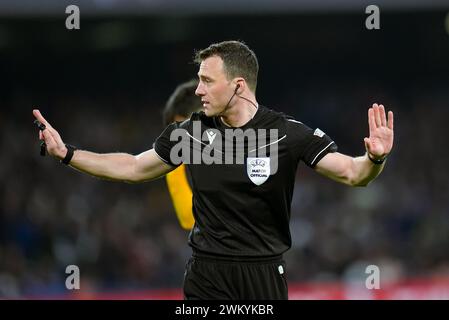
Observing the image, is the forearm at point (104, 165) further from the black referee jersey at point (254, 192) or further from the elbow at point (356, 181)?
the elbow at point (356, 181)

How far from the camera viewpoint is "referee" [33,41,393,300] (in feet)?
16.8

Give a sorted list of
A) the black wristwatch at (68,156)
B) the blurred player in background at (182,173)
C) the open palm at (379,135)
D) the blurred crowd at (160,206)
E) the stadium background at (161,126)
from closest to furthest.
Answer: the open palm at (379,135) < the black wristwatch at (68,156) < the blurred player in background at (182,173) < the blurred crowd at (160,206) < the stadium background at (161,126)

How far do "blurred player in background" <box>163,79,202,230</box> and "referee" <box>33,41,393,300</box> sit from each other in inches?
52.0

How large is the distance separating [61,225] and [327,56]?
24.8 feet

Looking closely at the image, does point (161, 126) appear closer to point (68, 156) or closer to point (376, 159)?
point (68, 156)

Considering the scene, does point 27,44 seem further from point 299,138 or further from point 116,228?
point 299,138

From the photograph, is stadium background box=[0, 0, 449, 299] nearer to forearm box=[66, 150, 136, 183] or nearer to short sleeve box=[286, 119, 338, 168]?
forearm box=[66, 150, 136, 183]

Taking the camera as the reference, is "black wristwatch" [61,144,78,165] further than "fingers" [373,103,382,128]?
Yes

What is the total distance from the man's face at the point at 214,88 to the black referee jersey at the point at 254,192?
0.21 m

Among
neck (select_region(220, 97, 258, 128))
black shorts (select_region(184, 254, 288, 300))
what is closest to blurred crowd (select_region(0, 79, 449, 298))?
black shorts (select_region(184, 254, 288, 300))

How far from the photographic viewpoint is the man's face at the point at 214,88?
523cm

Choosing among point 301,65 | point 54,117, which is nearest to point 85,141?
point 54,117

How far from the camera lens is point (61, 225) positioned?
1401cm

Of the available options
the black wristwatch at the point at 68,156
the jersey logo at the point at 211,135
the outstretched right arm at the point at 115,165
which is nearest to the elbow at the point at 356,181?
the jersey logo at the point at 211,135
